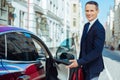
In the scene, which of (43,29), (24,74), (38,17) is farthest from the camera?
(43,29)

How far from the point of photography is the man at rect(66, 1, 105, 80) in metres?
3.94

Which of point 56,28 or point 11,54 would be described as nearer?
point 11,54

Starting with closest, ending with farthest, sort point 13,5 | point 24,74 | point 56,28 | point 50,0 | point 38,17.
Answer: point 24,74 < point 13,5 < point 38,17 < point 50,0 < point 56,28

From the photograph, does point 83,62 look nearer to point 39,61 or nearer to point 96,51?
point 96,51

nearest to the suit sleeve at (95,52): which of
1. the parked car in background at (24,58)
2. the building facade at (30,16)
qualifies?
the parked car in background at (24,58)

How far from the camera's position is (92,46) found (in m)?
4.01

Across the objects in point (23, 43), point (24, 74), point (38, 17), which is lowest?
point (24, 74)

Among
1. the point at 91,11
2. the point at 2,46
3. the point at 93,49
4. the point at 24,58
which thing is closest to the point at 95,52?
the point at 93,49

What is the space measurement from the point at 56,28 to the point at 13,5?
1864 cm

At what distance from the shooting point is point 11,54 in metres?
3.58

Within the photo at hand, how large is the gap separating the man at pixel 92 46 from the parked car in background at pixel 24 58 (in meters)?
0.37

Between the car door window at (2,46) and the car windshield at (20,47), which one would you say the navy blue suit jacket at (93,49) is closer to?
the car windshield at (20,47)

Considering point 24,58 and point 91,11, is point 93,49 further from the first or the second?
point 24,58

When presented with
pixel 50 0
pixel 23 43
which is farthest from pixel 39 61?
pixel 50 0
